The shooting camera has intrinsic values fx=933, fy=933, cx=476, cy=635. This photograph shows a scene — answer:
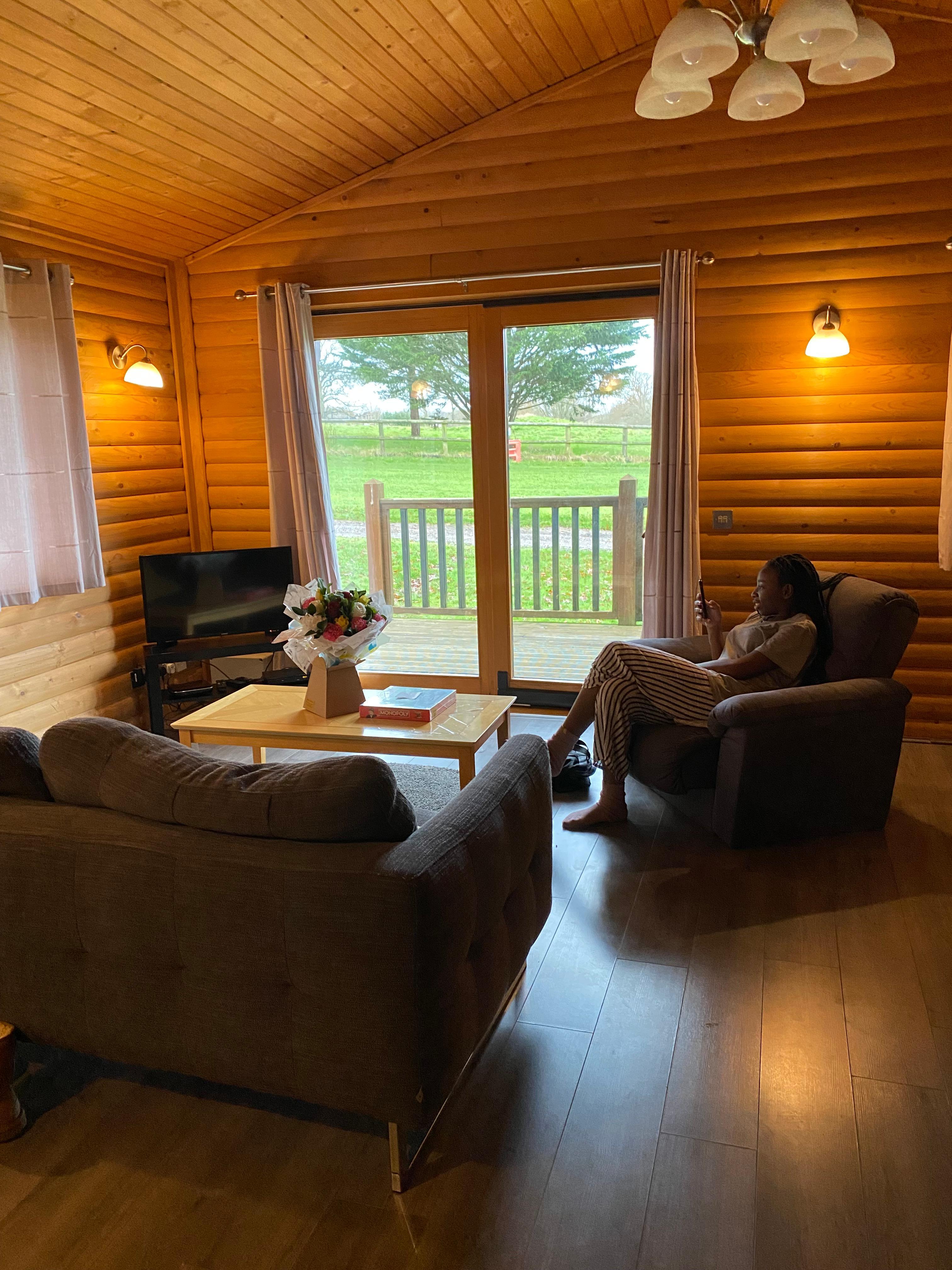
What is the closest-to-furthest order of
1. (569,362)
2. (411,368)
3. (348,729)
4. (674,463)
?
(348,729)
(674,463)
(569,362)
(411,368)

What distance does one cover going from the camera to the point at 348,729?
10.8ft

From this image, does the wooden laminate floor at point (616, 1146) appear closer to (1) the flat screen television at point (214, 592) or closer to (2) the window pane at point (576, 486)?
(2) the window pane at point (576, 486)

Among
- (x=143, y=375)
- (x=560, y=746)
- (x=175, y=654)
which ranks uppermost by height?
(x=143, y=375)

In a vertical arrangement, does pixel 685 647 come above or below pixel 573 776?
above

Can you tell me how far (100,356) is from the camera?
184 inches

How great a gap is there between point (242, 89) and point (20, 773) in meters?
2.83

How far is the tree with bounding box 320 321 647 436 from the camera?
15.5ft

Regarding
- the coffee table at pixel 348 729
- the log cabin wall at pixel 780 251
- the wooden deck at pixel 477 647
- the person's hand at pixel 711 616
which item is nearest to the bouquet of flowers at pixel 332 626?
the coffee table at pixel 348 729

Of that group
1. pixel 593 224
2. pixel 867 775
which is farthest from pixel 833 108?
pixel 867 775

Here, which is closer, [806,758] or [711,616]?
[806,758]

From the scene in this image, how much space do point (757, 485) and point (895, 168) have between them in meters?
1.45

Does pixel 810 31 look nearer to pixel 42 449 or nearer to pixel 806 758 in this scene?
pixel 806 758

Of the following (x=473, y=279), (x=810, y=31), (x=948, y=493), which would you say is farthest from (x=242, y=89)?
(x=948, y=493)

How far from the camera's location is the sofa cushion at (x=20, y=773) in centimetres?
202
